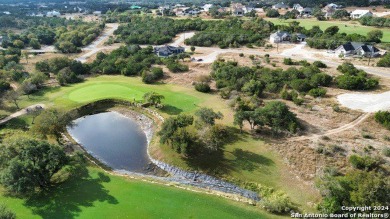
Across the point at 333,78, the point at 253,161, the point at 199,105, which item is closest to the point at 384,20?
the point at 333,78

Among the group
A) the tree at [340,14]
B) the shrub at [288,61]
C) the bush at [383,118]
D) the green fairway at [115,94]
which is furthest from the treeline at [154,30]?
the bush at [383,118]

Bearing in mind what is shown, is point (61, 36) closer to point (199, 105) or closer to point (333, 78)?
point (199, 105)

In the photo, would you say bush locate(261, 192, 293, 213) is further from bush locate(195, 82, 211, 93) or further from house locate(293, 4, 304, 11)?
house locate(293, 4, 304, 11)

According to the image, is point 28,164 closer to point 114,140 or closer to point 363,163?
point 114,140

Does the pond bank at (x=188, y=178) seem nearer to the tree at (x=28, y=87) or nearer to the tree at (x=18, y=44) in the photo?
the tree at (x=28, y=87)

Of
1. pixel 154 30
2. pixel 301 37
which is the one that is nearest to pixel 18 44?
pixel 154 30
